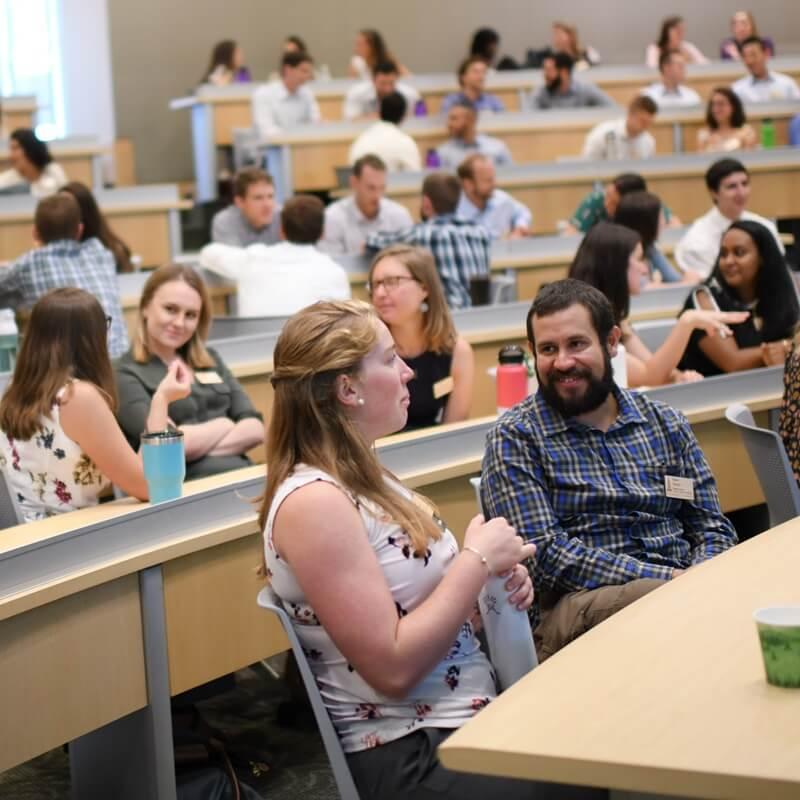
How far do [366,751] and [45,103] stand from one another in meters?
10.7

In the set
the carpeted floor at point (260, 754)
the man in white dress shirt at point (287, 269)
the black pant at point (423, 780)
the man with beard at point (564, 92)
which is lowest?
the carpeted floor at point (260, 754)

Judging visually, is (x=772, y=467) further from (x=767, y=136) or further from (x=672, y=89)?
(x=672, y=89)

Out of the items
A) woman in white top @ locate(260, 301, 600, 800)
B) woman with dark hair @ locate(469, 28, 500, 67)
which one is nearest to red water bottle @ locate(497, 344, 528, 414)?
woman in white top @ locate(260, 301, 600, 800)

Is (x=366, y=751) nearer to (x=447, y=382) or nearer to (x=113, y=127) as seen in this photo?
(x=447, y=382)

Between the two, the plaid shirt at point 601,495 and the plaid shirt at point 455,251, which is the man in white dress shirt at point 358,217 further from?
the plaid shirt at point 601,495

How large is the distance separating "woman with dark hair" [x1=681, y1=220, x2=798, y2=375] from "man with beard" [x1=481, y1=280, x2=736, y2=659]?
5.08 feet

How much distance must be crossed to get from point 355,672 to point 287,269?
4.03 m

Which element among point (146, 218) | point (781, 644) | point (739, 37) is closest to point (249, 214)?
point (146, 218)

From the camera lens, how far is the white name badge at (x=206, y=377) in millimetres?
3828

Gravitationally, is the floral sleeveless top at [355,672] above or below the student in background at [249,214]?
below

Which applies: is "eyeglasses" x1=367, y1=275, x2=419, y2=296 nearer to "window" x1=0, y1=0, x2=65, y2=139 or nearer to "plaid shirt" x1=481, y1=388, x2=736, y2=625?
"plaid shirt" x1=481, y1=388, x2=736, y2=625

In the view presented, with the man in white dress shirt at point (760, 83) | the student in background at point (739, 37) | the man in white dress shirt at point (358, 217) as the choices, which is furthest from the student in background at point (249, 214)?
the student in background at point (739, 37)

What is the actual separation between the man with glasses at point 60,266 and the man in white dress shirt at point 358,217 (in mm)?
1887

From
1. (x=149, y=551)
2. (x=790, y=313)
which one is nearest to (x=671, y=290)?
(x=790, y=313)
